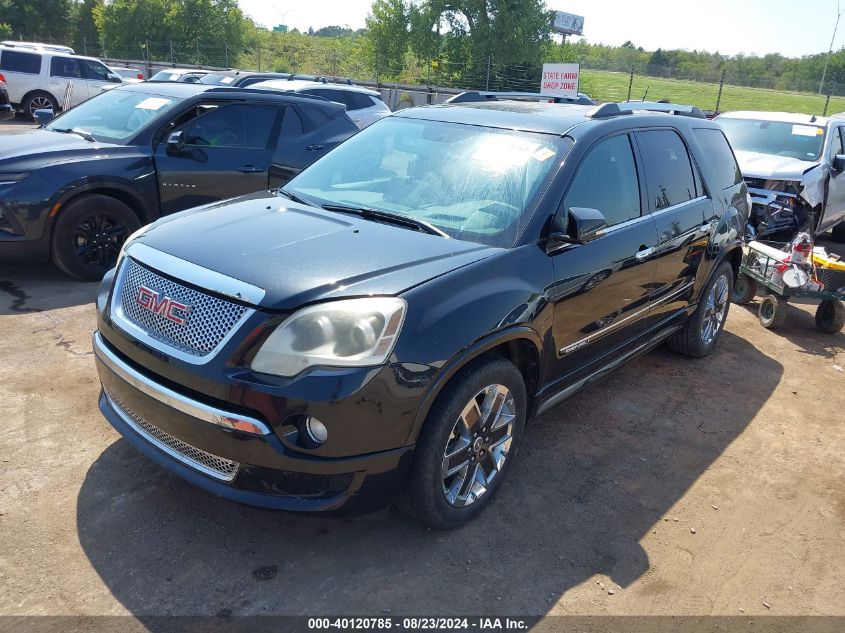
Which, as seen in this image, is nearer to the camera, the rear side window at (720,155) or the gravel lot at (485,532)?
the gravel lot at (485,532)

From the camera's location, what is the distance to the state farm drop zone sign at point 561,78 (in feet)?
60.3

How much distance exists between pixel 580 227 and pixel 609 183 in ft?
2.44

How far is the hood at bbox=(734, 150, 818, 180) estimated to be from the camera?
854 centimetres

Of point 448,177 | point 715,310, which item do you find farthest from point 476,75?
point 448,177

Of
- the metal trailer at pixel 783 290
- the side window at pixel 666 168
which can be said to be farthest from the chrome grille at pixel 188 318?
the metal trailer at pixel 783 290

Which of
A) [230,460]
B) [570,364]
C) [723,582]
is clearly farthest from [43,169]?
[723,582]

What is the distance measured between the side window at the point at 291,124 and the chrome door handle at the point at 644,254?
175 inches

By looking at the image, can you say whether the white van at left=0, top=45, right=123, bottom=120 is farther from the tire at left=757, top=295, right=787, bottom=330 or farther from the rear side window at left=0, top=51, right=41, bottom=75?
the tire at left=757, top=295, right=787, bottom=330

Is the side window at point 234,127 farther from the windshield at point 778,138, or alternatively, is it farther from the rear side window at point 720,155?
the windshield at point 778,138

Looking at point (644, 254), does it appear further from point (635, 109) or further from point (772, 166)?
point (772, 166)

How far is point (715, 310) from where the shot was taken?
5672mm

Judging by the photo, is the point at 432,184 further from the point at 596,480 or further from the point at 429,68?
the point at 429,68

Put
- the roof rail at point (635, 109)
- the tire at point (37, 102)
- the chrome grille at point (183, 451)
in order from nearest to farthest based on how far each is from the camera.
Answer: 1. the chrome grille at point (183, 451)
2. the roof rail at point (635, 109)
3. the tire at point (37, 102)

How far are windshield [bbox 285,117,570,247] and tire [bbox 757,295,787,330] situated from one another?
3962mm
